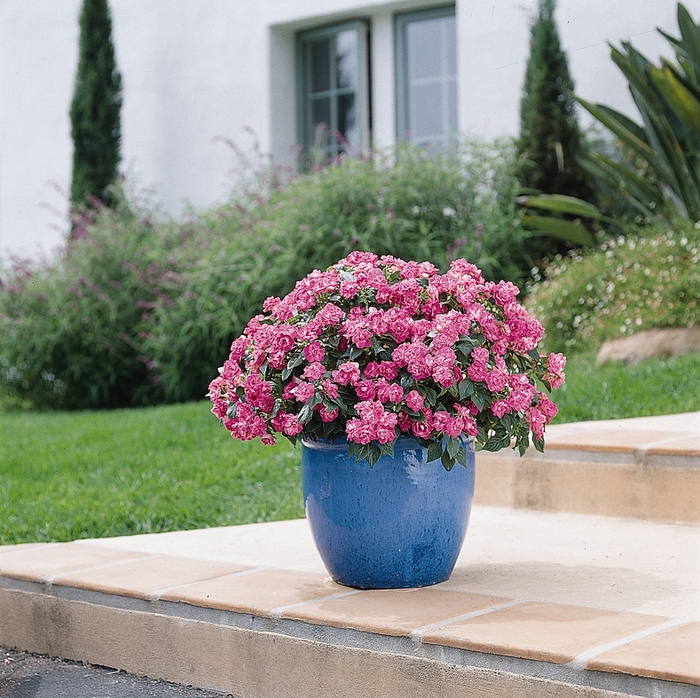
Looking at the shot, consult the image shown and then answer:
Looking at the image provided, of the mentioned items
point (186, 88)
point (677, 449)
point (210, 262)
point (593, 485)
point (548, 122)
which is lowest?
point (593, 485)

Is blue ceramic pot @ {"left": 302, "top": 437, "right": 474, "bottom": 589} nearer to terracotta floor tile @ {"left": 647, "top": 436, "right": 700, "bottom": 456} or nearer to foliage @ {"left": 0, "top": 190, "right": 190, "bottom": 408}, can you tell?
terracotta floor tile @ {"left": 647, "top": 436, "right": 700, "bottom": 456}

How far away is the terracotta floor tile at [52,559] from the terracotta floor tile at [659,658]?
1.33m

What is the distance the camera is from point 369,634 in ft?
6.13

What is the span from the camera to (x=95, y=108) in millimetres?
9781

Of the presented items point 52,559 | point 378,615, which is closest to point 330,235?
point 52,559

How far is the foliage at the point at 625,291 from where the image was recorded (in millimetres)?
5469

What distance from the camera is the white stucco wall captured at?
26.9 feet

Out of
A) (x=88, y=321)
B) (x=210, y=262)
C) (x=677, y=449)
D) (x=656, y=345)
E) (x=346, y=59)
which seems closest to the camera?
(x=677, y=449)

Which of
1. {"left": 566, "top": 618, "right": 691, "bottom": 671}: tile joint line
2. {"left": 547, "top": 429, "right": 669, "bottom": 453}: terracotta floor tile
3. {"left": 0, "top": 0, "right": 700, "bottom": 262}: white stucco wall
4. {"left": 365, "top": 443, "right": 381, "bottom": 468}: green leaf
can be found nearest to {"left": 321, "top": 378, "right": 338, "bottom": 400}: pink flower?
{"left": 365, "top": 443, "right": 381, "bottom": 468}: green leaf

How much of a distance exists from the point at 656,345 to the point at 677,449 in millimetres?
2740

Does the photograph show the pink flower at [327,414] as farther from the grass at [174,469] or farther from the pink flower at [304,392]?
the grass at [174,469]

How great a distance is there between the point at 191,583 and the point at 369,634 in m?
0.53

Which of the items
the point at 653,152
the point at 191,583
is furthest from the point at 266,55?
the point at 191,583

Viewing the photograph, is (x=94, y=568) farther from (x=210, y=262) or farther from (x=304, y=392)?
(x=210, y=262)
